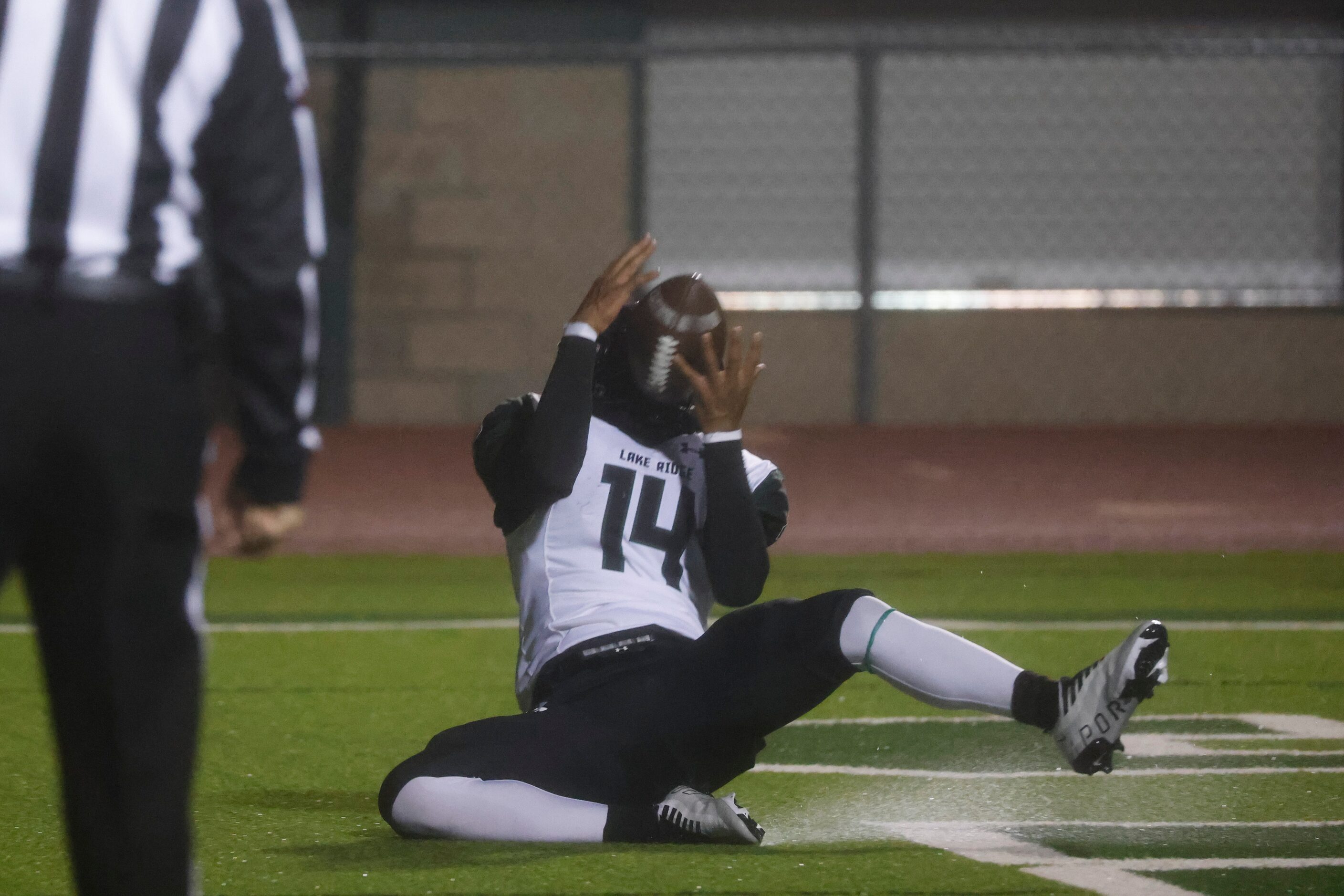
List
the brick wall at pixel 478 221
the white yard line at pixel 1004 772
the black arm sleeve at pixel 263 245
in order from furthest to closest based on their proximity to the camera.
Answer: the brick wall at pixel 478 221
the white yard line at pixel 1004 772
the black arm sleeve at pixel 263 245

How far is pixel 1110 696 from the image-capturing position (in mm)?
2967

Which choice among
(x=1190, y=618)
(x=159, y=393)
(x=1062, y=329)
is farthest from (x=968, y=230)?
(x=159, y=393)

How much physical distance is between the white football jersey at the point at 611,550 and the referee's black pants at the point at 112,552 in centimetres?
137

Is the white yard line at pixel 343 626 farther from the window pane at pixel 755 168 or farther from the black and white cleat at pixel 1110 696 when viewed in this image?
the window pane at pixel 755 168

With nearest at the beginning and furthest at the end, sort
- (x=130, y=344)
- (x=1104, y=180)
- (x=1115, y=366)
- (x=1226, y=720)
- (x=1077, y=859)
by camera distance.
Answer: (x=130, y=344) < (x=1077, y=859) < (x=1226, y=720) < (x=1115, y=366) < (x=1104, y=180)

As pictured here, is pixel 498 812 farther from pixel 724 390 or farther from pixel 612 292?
pixel 612 292

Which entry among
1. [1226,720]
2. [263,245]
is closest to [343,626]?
[1226,720]

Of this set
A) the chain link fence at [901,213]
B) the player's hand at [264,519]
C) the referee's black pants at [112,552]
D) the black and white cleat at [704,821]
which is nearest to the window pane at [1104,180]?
the chain link fence at [901,213]

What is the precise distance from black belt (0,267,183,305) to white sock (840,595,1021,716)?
1.59m

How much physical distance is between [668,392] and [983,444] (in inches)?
275

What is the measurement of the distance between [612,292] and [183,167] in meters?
1.49

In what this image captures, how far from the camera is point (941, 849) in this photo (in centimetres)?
317

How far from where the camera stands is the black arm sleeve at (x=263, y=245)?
6.30 feet

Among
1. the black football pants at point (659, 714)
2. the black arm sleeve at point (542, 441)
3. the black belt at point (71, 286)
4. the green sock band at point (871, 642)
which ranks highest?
the black belt at point (71, 286)
